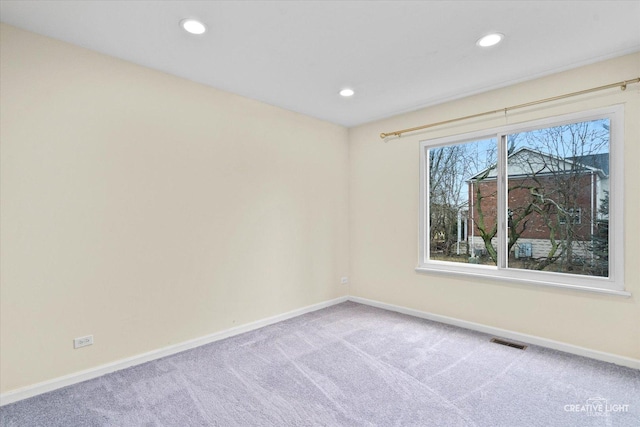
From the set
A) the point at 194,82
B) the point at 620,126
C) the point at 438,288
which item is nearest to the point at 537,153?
the point at 620,126

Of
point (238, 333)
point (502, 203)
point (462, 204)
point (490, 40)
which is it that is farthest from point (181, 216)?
point (502, 203)

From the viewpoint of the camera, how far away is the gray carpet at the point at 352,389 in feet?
6.47

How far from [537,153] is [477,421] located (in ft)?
8.23

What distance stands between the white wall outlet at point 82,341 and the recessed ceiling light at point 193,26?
95.1 inches

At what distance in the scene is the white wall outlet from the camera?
2.39 metres

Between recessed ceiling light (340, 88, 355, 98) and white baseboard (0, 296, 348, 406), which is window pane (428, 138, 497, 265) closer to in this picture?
recessed ceiling light (340, 88, 355, 98)

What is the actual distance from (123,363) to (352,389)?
1.87 metres

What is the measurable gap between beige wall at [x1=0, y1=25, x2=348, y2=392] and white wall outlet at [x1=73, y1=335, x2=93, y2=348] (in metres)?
0.04

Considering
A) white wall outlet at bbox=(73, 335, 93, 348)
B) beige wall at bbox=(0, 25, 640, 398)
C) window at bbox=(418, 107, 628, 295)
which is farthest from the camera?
window at bbox=(418, 107, 628, 295)

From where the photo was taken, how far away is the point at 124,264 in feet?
8.58

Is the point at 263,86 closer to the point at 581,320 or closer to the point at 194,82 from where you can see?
the point at 194,82

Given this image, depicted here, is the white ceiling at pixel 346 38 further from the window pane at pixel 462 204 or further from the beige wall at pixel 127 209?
the window pane at pixel 462 204

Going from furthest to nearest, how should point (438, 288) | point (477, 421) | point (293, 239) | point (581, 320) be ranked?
point (293, 239) → point (438, 288) → point (581, 320) → point (477, 421)

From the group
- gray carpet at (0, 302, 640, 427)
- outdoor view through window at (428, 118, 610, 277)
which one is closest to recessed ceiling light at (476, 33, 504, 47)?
outdoor view through window at (428, 118, 610, 277)
